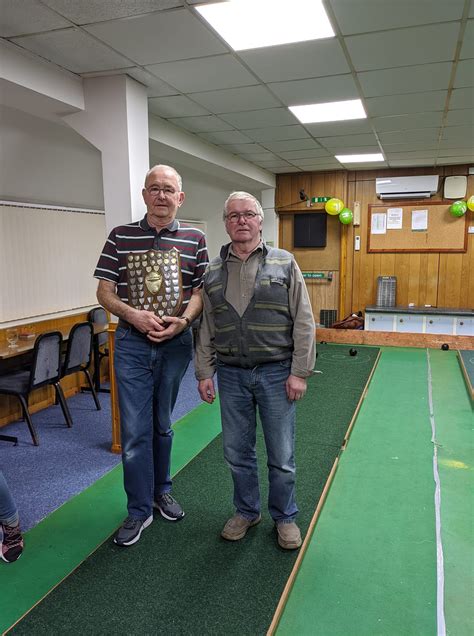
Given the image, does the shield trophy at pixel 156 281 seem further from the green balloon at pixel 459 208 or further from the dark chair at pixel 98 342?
the green balloon at pixel 459 208

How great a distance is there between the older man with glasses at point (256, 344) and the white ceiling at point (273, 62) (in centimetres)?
131

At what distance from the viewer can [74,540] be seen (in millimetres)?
2387

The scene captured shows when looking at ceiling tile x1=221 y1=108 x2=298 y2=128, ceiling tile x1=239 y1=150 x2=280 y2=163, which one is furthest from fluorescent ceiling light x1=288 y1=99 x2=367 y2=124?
ceiling tile x1=239 y1=150 x2=280 y2=163

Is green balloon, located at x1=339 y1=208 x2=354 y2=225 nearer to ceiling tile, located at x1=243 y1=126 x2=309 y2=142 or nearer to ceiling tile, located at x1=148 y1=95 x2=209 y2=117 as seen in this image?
ceiling tile, located at x1=243 y1=126 x2=309 y2=142

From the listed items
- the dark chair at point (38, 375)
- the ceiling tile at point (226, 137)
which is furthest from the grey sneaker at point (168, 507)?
the ceiling tile at point (226, 137)

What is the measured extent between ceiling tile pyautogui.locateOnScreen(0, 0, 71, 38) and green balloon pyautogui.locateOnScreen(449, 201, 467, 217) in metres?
6.16

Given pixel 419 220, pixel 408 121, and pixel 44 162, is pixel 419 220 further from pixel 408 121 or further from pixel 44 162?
pixel 44 162

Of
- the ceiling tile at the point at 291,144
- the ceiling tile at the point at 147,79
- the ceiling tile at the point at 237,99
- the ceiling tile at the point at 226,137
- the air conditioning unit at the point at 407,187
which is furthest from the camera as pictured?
the air conditioning unit at the point at 407,187

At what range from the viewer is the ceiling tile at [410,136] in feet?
16.7

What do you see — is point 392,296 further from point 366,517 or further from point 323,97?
point 366,517

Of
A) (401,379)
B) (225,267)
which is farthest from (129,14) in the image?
(401,379)

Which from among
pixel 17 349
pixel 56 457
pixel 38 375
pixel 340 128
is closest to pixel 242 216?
pixel 56 457

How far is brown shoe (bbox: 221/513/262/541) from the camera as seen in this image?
2301 millimetres

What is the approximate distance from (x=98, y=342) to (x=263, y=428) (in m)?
3.42
